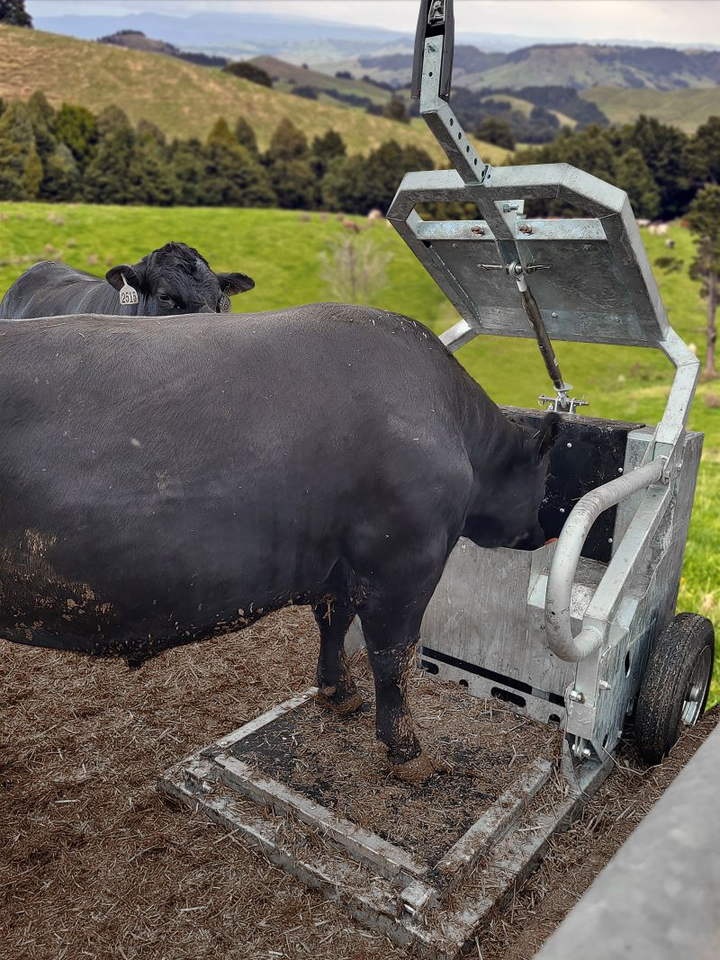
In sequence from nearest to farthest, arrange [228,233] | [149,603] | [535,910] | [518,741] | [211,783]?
[149,603] → [535,910] → [211,783] → [518,741] → [228,233]

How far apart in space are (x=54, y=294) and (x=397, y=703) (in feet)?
19.2

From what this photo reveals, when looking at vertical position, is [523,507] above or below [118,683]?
above

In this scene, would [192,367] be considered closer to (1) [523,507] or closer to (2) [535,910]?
(1) [523,507]

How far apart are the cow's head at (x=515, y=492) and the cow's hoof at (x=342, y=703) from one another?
1.08 metres

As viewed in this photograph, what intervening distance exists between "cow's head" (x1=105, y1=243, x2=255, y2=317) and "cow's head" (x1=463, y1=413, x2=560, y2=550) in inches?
153

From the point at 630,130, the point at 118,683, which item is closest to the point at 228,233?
the point at 630,130

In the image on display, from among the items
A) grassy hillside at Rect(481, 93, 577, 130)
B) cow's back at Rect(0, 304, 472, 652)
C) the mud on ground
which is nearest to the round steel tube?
cow's back at Rect(0, 304, 472, 652)

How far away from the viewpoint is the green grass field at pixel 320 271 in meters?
23.5

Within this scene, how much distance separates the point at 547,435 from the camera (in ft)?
13.1

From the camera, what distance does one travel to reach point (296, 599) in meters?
3.35

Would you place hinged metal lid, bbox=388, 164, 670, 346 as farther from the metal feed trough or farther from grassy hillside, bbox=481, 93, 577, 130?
grassy hillside, bbox=481, 93, 577, 130

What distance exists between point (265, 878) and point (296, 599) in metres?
1.16

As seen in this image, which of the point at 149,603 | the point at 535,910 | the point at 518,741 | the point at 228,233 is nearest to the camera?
the point at 149,603

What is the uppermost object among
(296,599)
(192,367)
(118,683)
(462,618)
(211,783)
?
(192,367)
